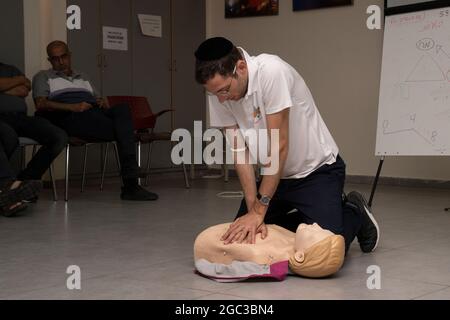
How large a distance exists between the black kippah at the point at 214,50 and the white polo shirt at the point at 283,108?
11cm

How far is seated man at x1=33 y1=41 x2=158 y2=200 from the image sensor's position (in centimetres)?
512

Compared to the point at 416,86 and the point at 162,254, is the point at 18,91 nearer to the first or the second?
the point at 162,254

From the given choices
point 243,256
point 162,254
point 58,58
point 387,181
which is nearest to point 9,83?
point 58,58

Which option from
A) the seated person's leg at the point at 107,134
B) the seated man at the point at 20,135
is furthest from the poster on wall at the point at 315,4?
the seated man at the point at 20,135

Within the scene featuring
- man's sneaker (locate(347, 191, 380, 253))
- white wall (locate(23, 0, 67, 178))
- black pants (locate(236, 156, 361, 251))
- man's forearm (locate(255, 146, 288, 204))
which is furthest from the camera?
white wall (locate(23, 0, 67, 178))

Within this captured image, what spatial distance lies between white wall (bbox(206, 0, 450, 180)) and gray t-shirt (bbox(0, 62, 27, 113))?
2720 millimetres

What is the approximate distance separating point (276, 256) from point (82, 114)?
3.00 m

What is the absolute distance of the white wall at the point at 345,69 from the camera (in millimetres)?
6293

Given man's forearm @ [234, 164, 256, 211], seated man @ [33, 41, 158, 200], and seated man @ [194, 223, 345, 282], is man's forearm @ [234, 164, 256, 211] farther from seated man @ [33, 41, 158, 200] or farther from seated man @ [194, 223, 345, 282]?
seated man @ [33, 41, 158, 200]

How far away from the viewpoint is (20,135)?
4984mm

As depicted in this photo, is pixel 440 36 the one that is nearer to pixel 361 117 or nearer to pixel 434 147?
pixel 434 147

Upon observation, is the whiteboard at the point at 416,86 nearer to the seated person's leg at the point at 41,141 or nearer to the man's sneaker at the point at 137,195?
the man's sneaker at the point at 137,195

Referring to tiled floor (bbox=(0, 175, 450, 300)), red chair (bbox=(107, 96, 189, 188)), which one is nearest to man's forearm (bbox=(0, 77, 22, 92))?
tiled floor (bbox=(0, 175, 450, 300))
